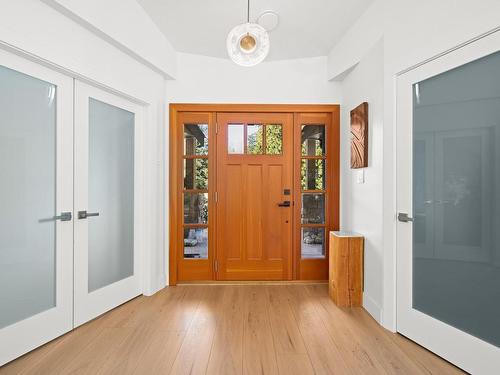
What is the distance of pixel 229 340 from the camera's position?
2246mm

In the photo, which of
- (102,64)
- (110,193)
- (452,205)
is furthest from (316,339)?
(102,64)

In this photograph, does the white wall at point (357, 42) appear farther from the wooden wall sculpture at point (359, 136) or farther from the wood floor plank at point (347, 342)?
the wood floor plank at point (347, 342)

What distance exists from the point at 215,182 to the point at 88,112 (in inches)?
61.9

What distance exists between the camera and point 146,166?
10.7ft

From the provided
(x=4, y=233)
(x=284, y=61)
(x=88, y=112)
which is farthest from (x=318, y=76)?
(x=4, y=233)

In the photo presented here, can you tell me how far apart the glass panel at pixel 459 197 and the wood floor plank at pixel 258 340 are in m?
1.22

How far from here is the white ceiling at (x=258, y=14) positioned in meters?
2.69

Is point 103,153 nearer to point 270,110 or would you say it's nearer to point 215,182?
point 215,182

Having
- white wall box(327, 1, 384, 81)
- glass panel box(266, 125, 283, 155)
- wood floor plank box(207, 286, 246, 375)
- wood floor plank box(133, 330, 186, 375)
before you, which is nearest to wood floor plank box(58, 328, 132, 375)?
wood floor plank box(133, 330, 186, 375)

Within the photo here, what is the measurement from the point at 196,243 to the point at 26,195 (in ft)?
6.38

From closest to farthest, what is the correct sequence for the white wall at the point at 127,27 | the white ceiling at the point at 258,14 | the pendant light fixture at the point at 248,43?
the white wall at the point at 127,27 → the pendant light fixture at the point at 248,43 → the white ceiling at the point at 258,14

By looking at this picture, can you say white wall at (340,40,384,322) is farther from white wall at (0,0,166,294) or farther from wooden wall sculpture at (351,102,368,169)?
white wall at (0,0,166,294)

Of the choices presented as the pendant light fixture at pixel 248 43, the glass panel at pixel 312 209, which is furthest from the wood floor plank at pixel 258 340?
the pendant light fixture at pixel 248 43

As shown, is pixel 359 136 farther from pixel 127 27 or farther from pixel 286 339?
pixel 127 27
